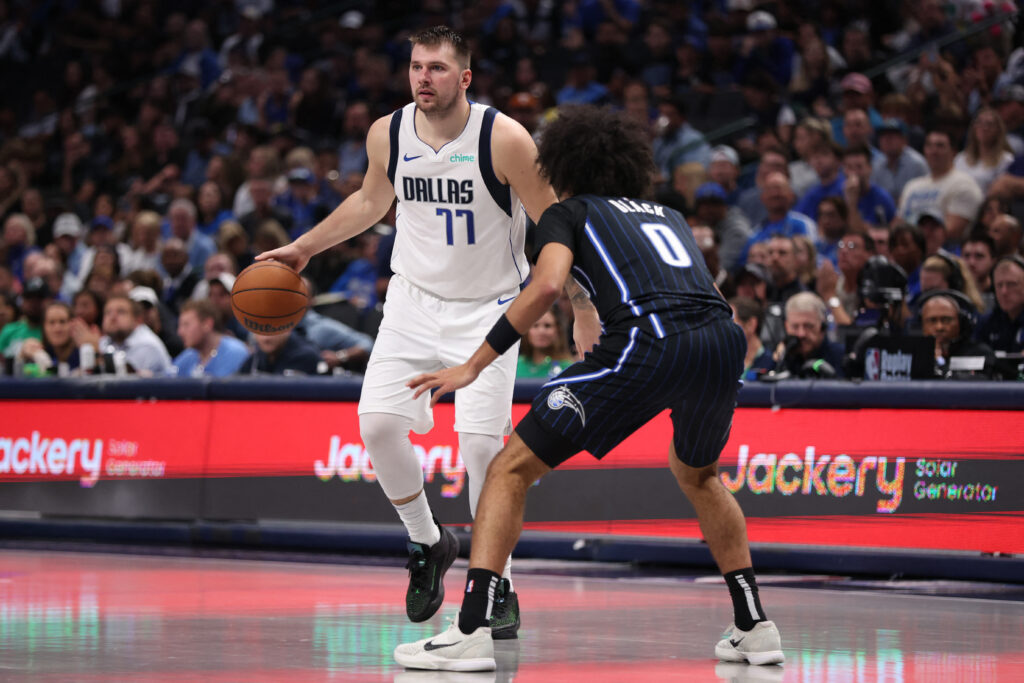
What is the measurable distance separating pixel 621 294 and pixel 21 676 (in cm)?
250

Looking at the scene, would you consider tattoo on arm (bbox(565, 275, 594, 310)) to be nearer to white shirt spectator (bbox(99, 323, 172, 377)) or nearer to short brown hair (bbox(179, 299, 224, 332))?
short brown hair (bbox(179, 299, 224, 332))

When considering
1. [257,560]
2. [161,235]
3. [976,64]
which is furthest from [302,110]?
[257,560]

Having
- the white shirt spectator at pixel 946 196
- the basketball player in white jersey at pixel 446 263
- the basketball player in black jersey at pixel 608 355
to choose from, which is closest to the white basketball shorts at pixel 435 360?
the basketball player in white jersey at pixel 446 263

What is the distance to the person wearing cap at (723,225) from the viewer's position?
12.5m

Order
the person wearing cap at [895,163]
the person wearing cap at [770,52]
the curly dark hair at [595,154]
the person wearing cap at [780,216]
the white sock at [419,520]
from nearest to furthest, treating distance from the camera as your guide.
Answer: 1. the curly dark hair at [595,154]
2. the white sock at [419,520]
3. the person wearing cap at [780,216]
4. the person wearing cap at [895,163]
5. the person wearing cap at [770,52]

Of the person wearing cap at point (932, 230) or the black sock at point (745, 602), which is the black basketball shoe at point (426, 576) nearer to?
the black sock at point (745, 602)

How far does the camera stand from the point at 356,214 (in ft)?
21.8

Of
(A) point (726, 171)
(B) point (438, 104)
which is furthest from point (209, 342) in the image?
(B) point (438, 104)

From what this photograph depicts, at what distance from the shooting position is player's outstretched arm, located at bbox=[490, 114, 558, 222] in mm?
6254

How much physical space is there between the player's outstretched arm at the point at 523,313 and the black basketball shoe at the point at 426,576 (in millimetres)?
1431

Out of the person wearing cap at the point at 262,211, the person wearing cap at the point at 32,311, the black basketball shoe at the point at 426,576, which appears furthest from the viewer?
the person wearing cap at the point at 262,211

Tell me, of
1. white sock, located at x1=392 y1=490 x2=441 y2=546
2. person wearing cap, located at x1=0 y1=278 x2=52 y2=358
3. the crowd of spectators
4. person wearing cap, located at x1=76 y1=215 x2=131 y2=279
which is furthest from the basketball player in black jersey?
person wearing cap, located at x1=76 y1=215 x2=131 y2=279

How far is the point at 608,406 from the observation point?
5.20 metres

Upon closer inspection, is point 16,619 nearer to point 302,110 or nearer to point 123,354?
point 123,354
